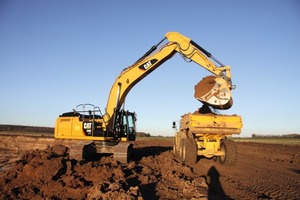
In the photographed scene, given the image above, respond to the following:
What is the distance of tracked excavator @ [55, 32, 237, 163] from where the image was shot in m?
Result: 13.4

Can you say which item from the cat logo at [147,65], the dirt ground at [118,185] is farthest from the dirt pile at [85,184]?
the cat logo at [147,65]

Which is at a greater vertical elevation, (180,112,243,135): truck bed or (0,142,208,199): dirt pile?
(180,112,243,135): truck bed

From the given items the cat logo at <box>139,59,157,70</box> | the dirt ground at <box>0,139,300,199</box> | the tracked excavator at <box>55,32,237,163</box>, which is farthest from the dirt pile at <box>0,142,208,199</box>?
the cat logo at <box>139,59,157,70</box>

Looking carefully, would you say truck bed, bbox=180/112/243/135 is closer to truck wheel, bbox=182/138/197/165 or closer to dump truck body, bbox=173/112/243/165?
dump truck body, bbox=173/112/243/165

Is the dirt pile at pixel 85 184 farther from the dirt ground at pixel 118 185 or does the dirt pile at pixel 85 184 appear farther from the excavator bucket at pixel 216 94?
the excavator bucket at pixel 216 94

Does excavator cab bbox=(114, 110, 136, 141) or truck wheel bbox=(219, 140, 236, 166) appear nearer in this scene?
truck wheel bbox=(219, 140, 236, 166)

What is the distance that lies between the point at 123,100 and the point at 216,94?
430cm

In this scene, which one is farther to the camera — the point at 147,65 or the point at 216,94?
the point at 147,65

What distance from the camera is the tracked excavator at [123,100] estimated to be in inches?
528

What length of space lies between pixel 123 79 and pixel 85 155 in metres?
3.81

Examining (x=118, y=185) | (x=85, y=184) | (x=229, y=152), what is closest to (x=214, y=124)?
(x=229, y=152)

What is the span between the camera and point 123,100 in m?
14.7

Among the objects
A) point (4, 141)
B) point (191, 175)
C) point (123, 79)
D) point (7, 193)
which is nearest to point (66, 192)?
point (7, 193)

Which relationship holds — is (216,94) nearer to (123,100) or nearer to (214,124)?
(214,124)
